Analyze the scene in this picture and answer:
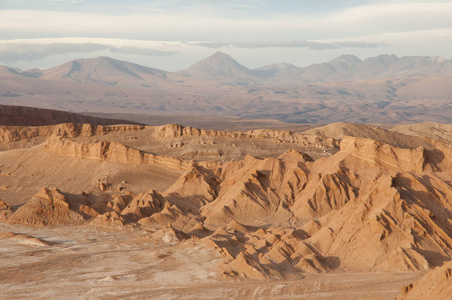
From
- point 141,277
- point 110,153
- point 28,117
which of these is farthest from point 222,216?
point 28,117

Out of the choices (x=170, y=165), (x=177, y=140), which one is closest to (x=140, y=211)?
(x=170, y=165)

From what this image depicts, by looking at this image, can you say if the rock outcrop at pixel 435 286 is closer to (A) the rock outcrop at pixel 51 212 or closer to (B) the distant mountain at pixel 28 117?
(A) the rock outcrop at pixel 51 212

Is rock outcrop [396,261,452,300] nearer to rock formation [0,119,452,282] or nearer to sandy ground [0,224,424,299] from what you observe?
sandy ground [0,224,424,299]

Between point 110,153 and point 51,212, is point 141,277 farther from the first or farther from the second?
point 110,153

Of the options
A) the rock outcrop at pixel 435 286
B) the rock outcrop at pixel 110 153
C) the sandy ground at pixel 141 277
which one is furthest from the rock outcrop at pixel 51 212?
the rock outcrop at pixel 435 286

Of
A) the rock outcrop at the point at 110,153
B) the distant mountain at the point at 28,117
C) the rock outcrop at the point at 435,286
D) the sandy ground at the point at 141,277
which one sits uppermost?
the rock outcrop at the point at 435,286

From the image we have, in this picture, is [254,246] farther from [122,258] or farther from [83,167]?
[83,167]

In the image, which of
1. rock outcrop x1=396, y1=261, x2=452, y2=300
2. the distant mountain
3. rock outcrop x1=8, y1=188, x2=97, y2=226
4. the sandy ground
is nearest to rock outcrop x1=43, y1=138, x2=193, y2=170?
rock outcrop x1=8, y1=188, x2=97, y2=226
